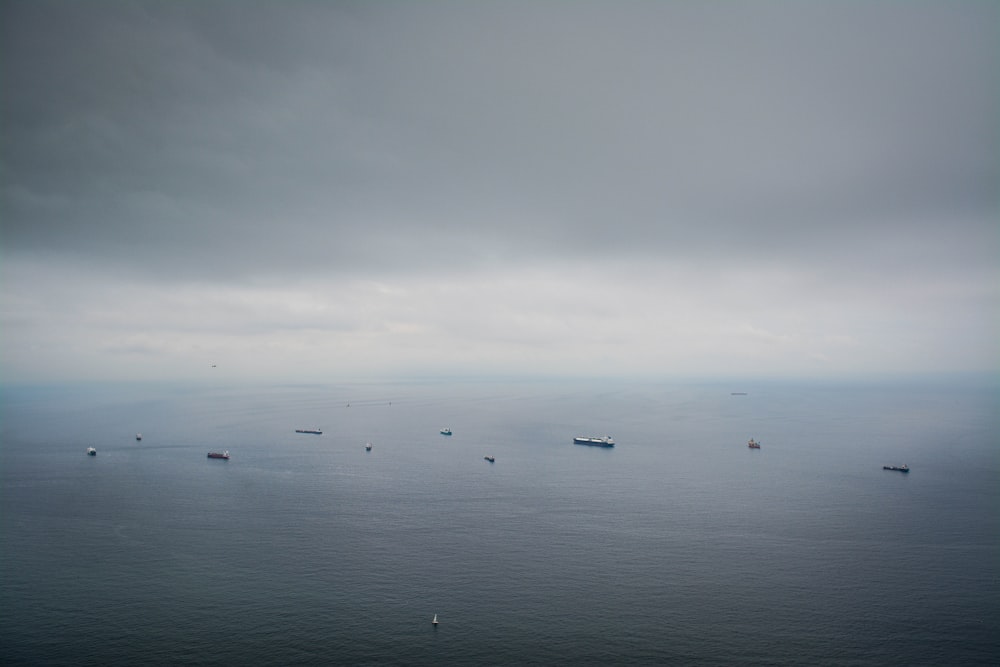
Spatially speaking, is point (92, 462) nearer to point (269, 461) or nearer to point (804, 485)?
point (269, 461)

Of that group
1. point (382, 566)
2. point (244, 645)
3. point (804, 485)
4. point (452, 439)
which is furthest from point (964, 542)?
point (452, 439)

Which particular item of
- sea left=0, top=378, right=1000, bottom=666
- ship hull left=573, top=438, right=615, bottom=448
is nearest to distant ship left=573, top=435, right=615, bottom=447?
ship hull left=573, top=438, right=615, bottom=448

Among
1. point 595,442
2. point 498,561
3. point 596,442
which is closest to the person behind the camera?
point 498,561

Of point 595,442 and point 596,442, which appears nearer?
point 596,442

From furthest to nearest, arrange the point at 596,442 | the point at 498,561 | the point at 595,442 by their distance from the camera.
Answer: the point at 595,442 → the point at 596,442 → the point at 498,561

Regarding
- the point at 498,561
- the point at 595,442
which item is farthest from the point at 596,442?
the point at 498,561

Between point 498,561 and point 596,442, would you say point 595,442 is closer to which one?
point 596,442

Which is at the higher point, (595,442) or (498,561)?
(595,442)

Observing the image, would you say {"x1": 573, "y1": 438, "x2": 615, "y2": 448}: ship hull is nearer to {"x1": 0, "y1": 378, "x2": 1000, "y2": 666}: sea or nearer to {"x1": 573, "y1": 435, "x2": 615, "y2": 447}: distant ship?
{"x1": 573, "y1": 435, "x2": 615, "y2": 447}: distant ship

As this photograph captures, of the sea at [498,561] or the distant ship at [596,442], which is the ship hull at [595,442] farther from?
the sea at [498,561]
